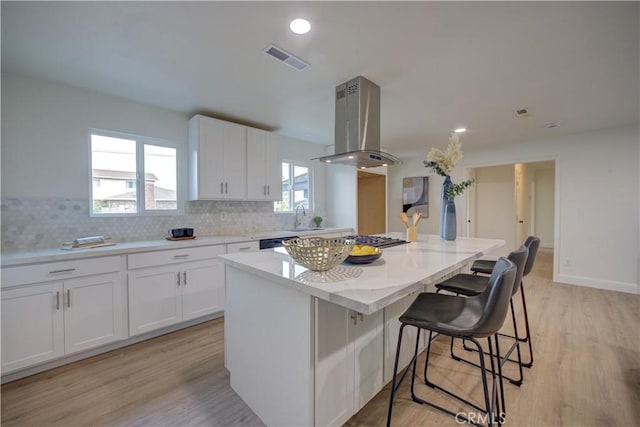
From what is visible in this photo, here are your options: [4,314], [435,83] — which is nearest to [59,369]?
[4,314]

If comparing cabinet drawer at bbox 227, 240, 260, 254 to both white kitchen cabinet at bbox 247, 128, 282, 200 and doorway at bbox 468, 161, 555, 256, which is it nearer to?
white kitchen cabinet at bbox 247, 128, 282, 200

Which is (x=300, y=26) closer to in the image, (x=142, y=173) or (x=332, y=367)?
(x=332, y=367)

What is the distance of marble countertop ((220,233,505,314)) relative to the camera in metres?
1.02

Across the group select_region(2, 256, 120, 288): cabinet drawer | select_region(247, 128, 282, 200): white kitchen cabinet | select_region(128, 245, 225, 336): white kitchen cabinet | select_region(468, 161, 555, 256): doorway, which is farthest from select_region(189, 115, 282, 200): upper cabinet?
select_region(468, 161, 555, 256): doorway

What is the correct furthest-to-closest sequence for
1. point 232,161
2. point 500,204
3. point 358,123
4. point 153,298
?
point 500,204 → point 232,161 → point 153,298 → point 358,123

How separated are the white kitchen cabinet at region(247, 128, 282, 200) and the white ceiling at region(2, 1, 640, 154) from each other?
557 mm

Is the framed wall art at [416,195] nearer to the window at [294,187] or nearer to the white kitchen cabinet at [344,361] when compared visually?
the window at [294,187]

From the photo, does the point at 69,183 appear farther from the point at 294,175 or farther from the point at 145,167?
the point at 294,175

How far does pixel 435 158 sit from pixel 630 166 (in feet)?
11.8

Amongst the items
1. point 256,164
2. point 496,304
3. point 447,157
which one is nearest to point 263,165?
point 256,164

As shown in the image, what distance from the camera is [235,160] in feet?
11.3

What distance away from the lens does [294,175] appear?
460 centimetres

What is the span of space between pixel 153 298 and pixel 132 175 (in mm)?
1409

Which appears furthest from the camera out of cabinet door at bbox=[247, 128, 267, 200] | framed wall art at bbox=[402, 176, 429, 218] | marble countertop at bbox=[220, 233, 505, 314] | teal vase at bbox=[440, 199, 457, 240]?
framed wall art at bbox=[402, 176, 429, 218]
